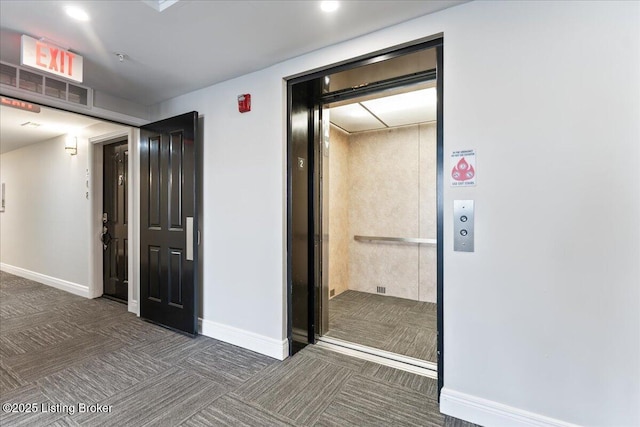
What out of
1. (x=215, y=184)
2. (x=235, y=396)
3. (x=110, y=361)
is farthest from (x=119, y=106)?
(x=235, y=396)

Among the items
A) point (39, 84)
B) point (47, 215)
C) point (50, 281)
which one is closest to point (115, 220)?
point (47, 215)

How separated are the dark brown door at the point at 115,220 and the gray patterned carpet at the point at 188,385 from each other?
1.30 metres

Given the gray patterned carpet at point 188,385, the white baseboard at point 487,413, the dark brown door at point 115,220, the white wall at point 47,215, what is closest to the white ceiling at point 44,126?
the white wall at point 47,215

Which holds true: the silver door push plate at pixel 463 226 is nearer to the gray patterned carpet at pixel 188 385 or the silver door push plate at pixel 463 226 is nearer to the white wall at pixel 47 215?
the gray patterned carpet at pixel 188 385

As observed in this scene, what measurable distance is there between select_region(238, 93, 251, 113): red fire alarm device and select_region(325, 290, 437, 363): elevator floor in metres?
2.44

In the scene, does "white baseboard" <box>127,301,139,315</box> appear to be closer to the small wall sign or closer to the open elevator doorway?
the open elevator doorway

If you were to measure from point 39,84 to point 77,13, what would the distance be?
3.49ft

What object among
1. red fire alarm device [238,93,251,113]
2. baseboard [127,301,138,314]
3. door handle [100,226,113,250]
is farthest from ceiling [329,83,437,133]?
door handle [100,226,113,250]

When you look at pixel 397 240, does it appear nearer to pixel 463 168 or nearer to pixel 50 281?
pixel 463 168

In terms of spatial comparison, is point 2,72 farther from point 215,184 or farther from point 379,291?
point 379,291

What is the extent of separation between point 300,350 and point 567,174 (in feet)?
8.07

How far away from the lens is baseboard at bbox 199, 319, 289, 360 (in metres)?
2.65

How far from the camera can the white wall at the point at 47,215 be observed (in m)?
4.65

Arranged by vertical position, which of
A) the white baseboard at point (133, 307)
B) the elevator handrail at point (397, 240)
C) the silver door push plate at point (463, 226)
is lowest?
the white baseboard at point (133, 307)
